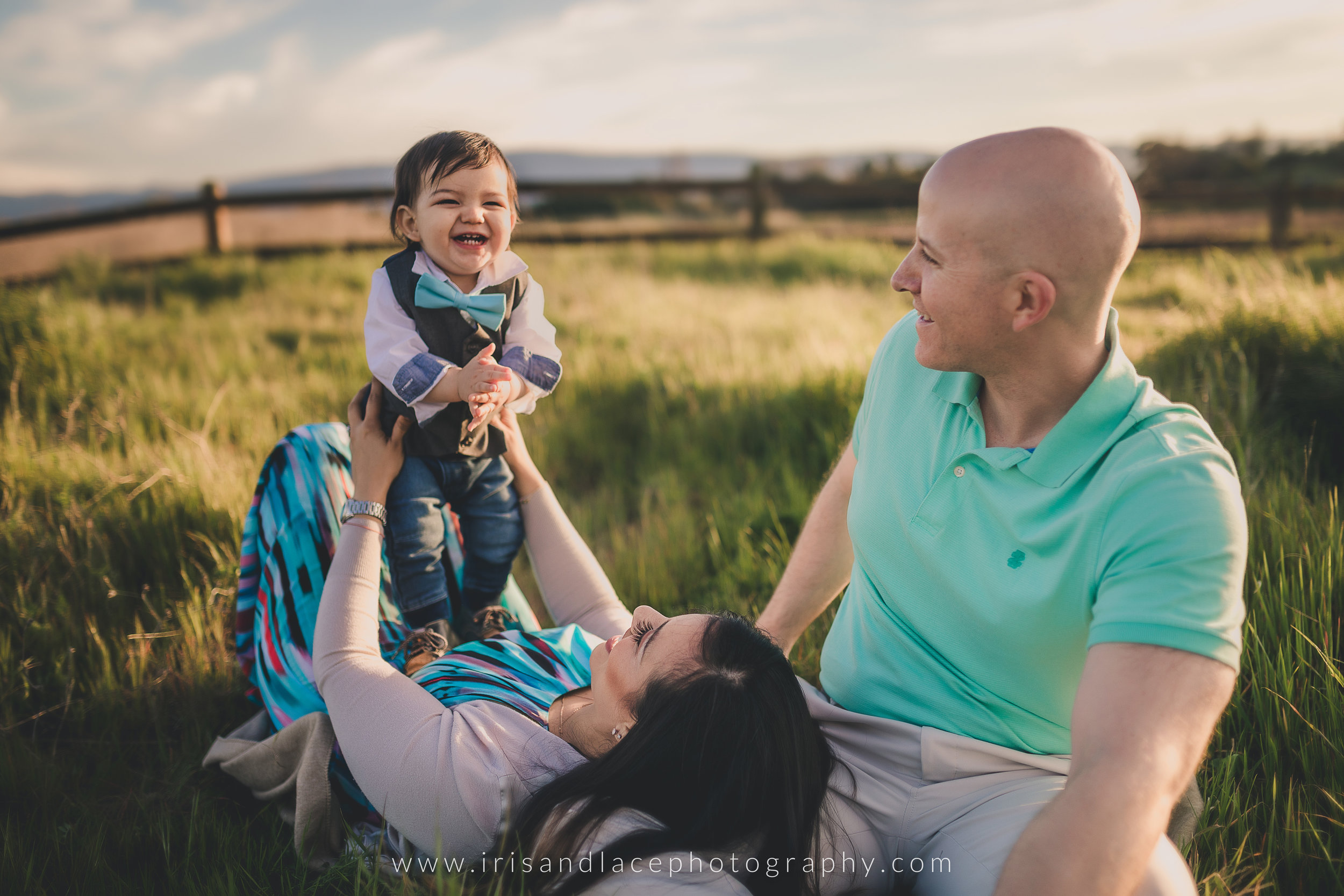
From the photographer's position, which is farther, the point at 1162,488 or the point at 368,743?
the point at 368,743

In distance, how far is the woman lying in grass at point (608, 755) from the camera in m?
1.52

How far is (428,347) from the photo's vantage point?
2369 mm

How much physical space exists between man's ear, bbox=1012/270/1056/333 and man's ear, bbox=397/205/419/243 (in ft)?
5.48

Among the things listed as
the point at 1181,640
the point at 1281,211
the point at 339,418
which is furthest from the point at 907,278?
the point at 1281,211

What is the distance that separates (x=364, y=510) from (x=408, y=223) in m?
0.90

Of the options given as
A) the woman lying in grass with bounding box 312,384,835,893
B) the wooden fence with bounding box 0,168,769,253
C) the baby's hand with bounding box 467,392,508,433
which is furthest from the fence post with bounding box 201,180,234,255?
the woman lying in grass with bounding box 312,384,835,893

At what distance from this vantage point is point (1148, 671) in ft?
4.47

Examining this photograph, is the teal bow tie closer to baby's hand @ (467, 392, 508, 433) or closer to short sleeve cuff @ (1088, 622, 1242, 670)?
baby's hand @ (467, 392, 508, 433)

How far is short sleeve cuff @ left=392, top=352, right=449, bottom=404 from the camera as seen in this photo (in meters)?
2.26

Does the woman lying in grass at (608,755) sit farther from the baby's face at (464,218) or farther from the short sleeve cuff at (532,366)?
the baby's face at (464,218)

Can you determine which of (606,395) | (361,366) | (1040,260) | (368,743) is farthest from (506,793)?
(361,366)

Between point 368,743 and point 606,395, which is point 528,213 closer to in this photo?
point 606,395

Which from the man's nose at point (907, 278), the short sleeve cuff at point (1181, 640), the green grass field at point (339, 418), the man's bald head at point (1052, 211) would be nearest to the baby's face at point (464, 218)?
the man's nose at point (907, 278)

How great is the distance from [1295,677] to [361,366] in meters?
5.19
